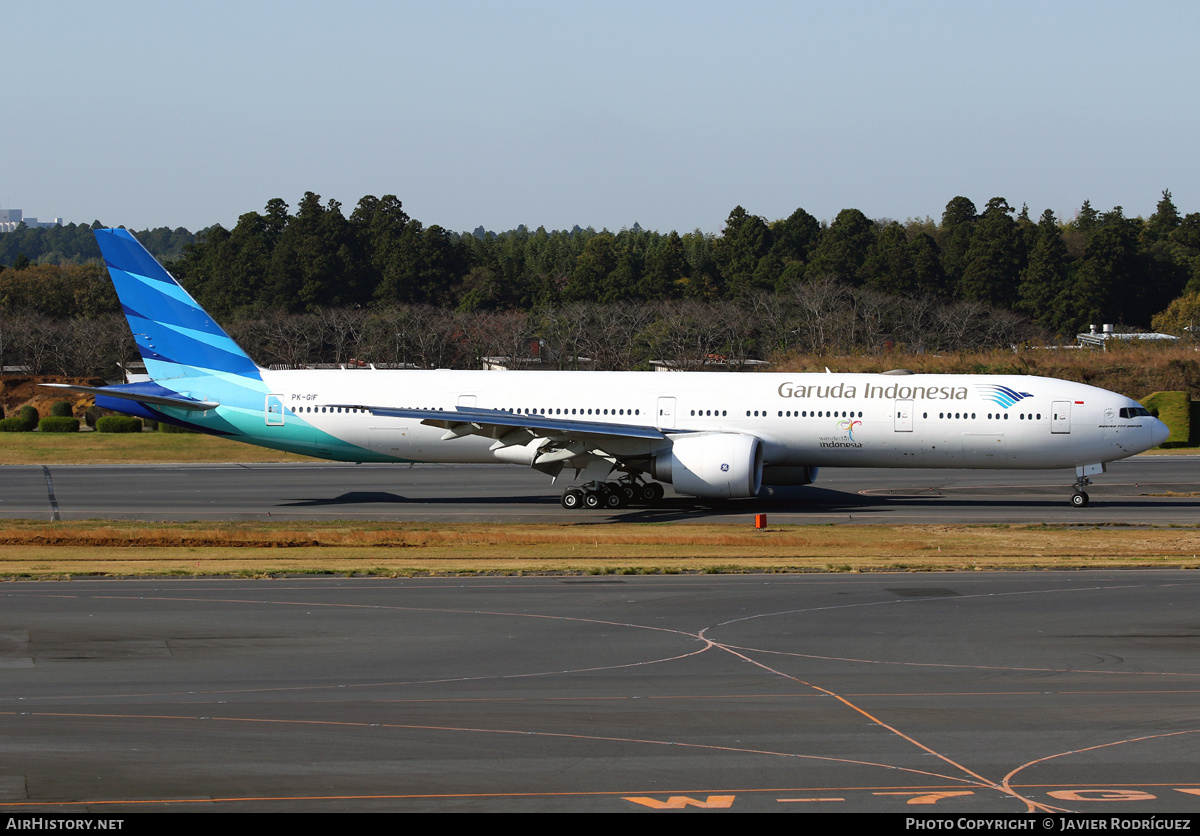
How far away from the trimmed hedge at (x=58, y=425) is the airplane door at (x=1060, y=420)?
166 feet

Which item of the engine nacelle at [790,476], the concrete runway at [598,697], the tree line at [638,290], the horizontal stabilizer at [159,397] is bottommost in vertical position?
the concrete runway at [598,697]

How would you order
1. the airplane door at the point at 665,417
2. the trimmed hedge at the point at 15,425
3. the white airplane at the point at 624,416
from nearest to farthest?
the white airplane at the point at 624,416, the airplane door at the point at 665,417, the trimmed hedge at the point at 15,425

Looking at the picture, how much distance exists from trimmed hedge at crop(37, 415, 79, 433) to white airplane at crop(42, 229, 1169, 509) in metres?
25.1

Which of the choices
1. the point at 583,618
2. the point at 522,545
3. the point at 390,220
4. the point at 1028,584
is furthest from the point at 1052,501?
the point at 390,220

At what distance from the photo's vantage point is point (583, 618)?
19.8 meters

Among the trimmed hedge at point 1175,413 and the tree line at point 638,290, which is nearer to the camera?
the trimmed hedge at point 1175,413

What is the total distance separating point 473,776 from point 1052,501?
105 feet

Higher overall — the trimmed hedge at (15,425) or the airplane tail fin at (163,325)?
the airplane tail fin at (163,325)

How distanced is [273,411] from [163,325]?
5214 millimetres

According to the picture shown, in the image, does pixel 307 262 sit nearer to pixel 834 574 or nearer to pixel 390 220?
pixel 390 220

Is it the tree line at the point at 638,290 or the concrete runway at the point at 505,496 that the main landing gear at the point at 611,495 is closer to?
the concrete runway at the point at 505,496

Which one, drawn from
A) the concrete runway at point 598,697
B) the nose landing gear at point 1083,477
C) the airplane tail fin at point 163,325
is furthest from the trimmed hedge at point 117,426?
the nose landing gear at point 1083,477

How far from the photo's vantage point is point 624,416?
36.8 metres

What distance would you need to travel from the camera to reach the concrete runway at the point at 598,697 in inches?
438
